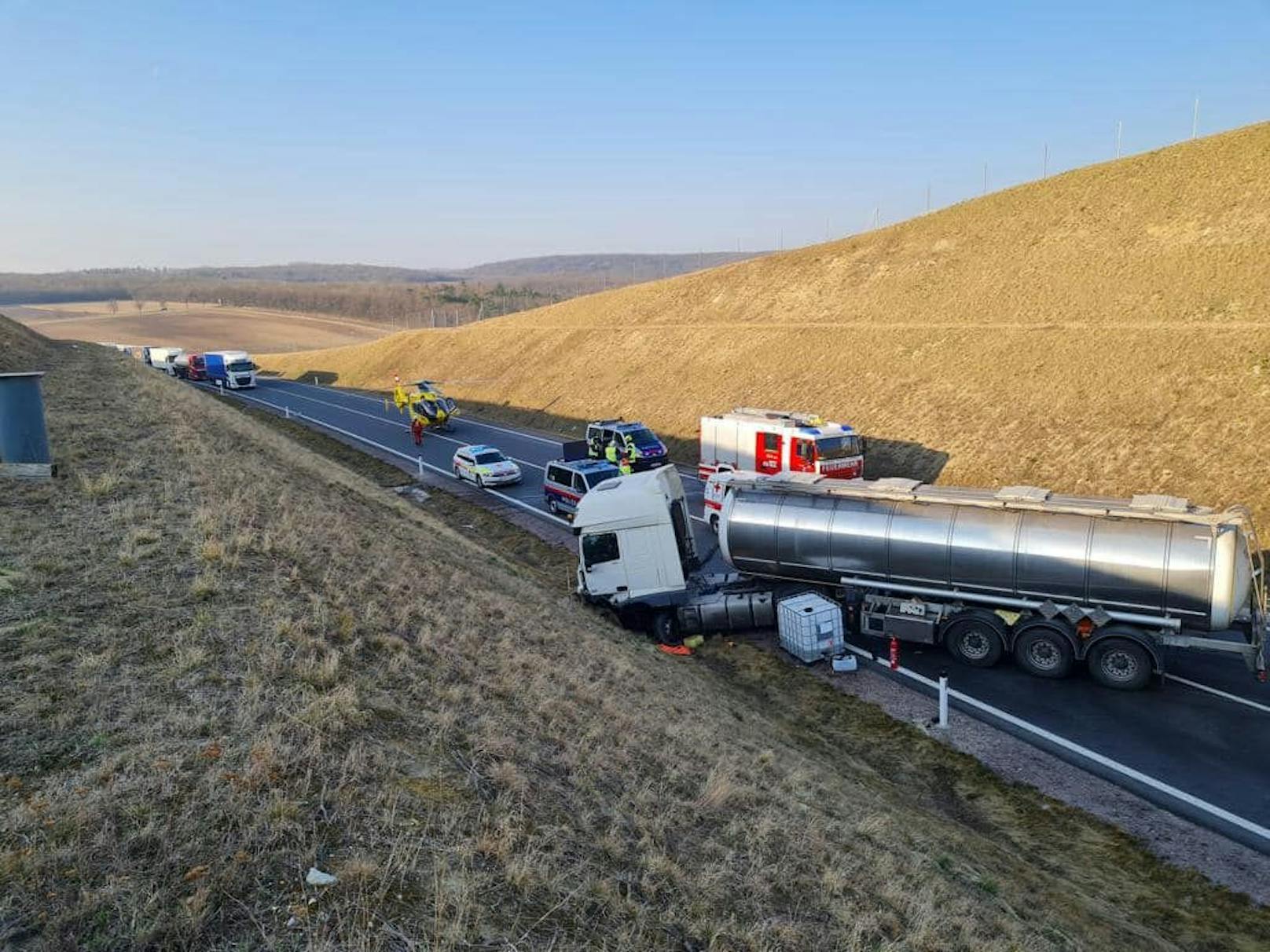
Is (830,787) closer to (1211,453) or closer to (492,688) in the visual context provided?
(492,688)

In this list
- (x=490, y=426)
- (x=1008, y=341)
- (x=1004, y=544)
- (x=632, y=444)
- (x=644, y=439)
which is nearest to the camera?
(x=1004, y=544)

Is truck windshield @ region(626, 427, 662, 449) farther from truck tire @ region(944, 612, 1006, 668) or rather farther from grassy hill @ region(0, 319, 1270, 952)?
truck tire @ region(944, 612, 1006, 668)

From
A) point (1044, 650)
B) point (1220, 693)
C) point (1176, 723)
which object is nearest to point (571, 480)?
point (1044, 650)

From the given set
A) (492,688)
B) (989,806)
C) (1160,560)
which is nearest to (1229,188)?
(1160,560)

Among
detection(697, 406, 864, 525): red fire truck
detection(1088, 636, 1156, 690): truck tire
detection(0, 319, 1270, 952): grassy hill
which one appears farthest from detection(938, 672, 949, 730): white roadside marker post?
detection(697, 406, 864, 525): red fire truck

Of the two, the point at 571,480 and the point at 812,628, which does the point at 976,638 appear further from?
the point at 571,480

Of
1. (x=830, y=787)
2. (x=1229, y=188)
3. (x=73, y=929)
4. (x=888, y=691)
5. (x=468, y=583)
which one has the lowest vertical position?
(x=888, y=691)

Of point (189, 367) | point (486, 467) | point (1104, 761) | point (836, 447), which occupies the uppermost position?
point (189, 367)
